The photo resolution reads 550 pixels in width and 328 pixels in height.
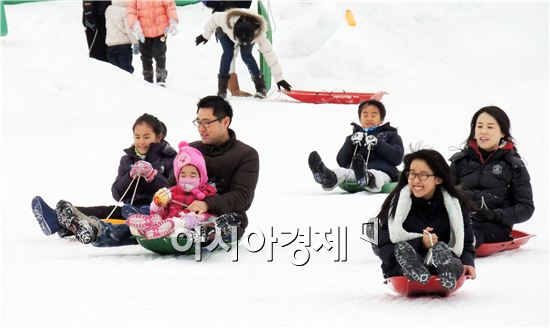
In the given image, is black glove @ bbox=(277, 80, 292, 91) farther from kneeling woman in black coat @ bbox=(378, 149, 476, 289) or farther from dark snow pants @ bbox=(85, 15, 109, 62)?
kneeling woman in black coat @ bbox=(378, 149, 476, 289)

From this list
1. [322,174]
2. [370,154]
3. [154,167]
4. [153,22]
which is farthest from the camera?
[153,22]

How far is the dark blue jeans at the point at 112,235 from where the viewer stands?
211 inches

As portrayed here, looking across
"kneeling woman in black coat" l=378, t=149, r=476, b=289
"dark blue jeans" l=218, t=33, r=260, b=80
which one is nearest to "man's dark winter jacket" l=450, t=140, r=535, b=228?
"kneeling woman in black coat" l=378, t=149, r=476, b=289

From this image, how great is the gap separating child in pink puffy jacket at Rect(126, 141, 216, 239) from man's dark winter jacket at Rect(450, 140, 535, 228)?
1369 millimetres

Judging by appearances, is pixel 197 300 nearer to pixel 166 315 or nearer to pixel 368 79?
pixel 166 315

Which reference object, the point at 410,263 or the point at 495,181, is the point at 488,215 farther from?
the point at 410,263

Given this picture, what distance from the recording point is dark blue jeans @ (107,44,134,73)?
12641mm

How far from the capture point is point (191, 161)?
205 inches

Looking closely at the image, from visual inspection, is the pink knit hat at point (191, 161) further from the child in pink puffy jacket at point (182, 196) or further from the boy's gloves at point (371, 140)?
the boy's gloves at point (371, 140)

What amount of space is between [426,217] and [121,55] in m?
8.80

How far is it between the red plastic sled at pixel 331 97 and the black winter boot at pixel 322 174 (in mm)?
4793

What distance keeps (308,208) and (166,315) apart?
2921 millimetres

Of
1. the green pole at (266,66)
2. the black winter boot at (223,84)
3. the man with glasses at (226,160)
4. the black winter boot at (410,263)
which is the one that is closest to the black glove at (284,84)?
the black winter boot at (223,84)

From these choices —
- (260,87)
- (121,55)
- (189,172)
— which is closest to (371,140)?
(189,172)
